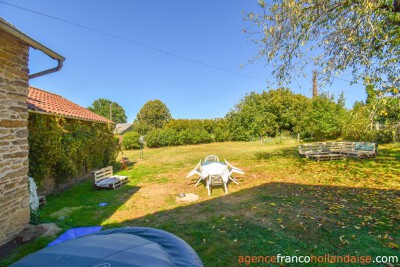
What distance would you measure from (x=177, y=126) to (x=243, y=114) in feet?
36.8

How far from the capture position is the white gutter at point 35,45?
395 centimetres

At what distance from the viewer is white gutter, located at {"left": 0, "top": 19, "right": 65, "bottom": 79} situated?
3.95 m

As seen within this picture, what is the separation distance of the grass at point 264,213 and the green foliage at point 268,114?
46.7 feet

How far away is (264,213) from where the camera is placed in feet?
17.9

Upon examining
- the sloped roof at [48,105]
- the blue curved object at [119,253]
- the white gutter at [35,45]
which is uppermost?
the white gutter at [35,45]

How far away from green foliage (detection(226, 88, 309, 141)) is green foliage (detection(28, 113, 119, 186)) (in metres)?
16.3

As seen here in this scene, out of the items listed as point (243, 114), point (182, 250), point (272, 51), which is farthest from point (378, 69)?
point (243, 114)

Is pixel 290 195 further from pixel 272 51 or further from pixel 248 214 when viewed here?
pixel 272 51

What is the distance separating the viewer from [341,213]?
5.19 meters

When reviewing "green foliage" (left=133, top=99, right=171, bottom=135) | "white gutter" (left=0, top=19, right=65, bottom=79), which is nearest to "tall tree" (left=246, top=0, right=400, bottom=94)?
"white gutter" (left=0, top=19, right=65, bottom=79)

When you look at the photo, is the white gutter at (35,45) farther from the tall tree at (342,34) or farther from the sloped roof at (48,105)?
the tall tree at (342,34)

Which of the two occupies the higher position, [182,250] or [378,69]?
[378,69]

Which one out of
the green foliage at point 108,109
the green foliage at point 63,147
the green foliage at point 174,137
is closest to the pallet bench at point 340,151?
the green foliage at point 63,147

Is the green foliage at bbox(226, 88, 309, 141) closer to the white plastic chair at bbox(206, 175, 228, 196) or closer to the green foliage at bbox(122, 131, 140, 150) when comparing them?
the green foliage at bbox(122, 131, 140, 150)
